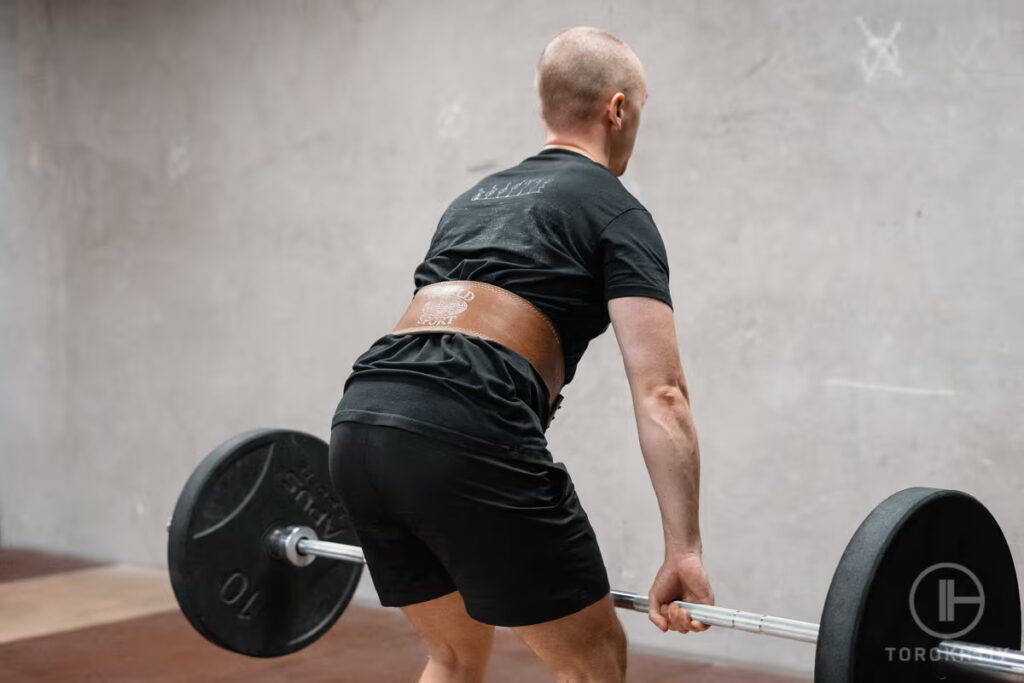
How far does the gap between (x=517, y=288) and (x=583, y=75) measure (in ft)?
1.29

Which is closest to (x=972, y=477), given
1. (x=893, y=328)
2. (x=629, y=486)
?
(x=893, y=328)

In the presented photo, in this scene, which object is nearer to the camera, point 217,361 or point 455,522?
point 455,522

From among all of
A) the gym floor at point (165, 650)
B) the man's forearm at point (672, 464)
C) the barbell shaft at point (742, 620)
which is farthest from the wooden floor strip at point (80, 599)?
the man's forearm at point (672, 464)

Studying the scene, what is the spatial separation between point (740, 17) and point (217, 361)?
2.52 metres

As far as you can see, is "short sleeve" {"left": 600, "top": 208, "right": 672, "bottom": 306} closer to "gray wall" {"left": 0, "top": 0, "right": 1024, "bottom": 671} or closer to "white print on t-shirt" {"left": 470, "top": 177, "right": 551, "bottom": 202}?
"white print on t-shirt" {"left": 470, "top": 177, "right": 551, "bottom": 202}

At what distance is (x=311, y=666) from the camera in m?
3.48

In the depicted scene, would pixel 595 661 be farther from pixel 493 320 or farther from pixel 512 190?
pixel 512 190

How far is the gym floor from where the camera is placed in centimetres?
340

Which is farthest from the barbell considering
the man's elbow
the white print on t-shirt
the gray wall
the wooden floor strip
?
the wooden floor strip

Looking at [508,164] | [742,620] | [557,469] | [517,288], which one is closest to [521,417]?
[557,469]

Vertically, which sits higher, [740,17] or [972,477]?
[740,17]

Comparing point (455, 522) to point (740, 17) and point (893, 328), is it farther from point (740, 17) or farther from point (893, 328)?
point (740, 17)

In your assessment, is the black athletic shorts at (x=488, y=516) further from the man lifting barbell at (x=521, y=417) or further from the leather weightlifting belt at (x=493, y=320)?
the leather weightlifting belt at (x=493, y=320)

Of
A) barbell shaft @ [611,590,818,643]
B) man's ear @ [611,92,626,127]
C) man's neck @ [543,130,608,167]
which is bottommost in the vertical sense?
barbell shaft @ [611,590,818,643]
